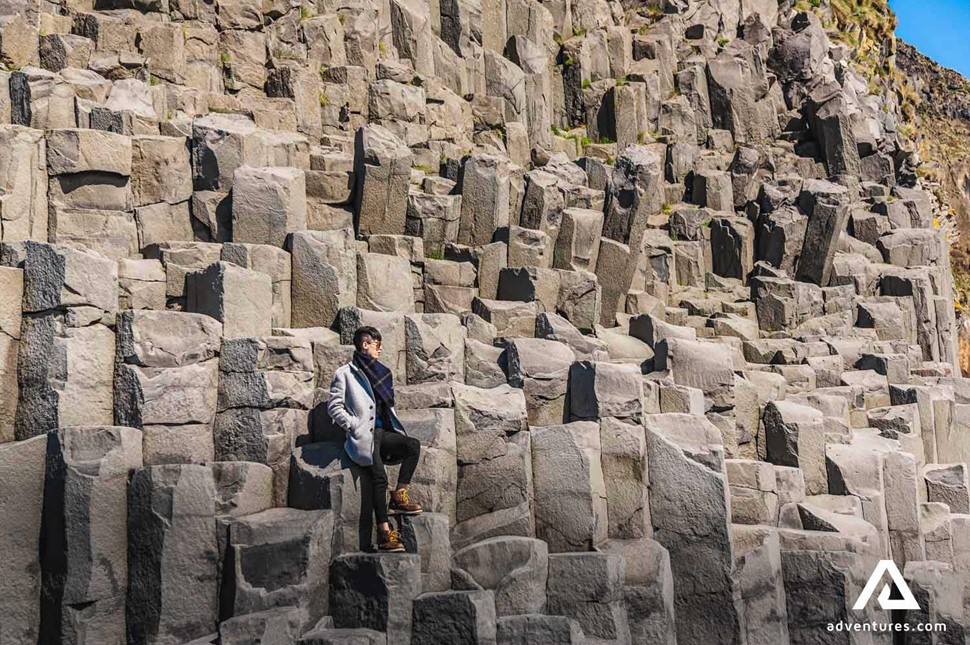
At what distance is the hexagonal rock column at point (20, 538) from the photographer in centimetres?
873

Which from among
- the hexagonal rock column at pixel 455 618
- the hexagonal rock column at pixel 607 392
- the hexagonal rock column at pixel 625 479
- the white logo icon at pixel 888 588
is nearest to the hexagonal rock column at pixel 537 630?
the hexagonal rock column at pixel 455 618

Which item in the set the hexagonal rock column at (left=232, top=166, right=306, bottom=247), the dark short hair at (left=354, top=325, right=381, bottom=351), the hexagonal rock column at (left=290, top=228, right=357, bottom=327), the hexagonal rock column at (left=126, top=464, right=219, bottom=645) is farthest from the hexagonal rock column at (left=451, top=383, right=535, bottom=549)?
the hexagonal rock column at (left=232, top=166, right=306, bottom=247)

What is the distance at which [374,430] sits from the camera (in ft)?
31.7

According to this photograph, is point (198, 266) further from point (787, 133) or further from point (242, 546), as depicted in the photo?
point (787, 133)

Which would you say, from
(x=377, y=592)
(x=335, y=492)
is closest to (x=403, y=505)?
(x=335, y=492)

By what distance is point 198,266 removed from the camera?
11.8m

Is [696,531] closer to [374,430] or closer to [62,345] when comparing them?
[374,430]

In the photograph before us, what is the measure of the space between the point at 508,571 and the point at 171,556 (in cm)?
313

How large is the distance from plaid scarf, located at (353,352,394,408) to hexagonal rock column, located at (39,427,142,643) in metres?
2.36

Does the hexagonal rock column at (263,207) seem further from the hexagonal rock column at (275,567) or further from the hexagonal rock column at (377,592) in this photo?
the hexagonal rock column at (377,592)

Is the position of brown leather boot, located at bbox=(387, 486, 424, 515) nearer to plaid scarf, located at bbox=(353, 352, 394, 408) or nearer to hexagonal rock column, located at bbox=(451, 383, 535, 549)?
plaid scarf, located at bbox=(353, 352, 394, 408)

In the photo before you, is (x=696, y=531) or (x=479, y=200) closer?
(x=696, y=531)

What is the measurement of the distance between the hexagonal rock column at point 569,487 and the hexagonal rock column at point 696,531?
26.7 inches

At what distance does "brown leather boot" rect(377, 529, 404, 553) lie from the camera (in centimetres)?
930
